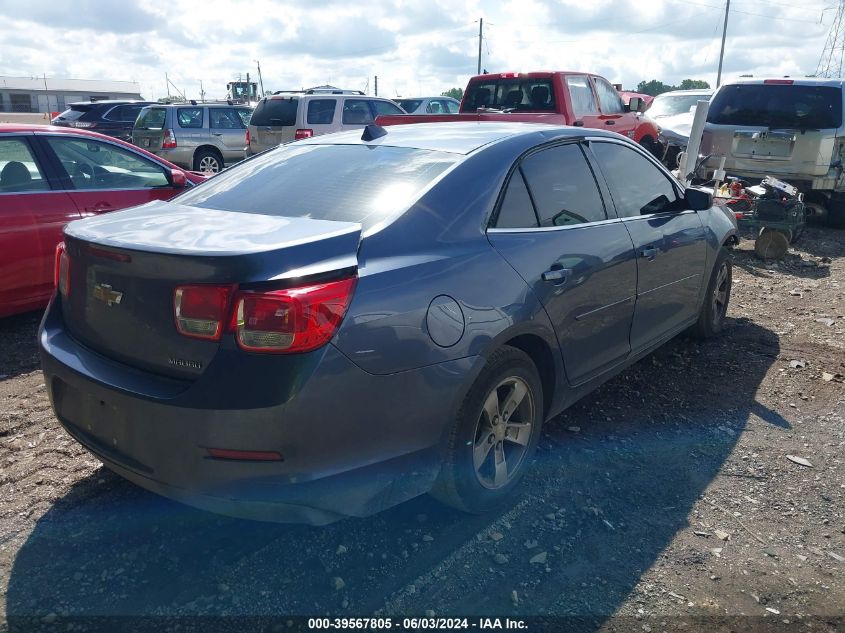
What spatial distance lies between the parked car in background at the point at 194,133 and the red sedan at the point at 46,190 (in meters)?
10.0

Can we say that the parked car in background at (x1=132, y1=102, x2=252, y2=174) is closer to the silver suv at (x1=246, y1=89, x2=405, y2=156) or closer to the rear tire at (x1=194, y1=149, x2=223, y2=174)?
the rear tire at (x1=194, y1=149, x2=223, y2=174)

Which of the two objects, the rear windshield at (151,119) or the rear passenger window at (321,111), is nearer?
the rear passenger window at (321,111)

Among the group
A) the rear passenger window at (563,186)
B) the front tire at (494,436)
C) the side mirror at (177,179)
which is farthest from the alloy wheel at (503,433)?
the side mirror at (177,179)

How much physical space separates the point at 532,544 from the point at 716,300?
3.15 metres

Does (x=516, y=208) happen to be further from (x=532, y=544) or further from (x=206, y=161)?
(x=206, y=161)

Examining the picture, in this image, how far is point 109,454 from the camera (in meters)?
2.64

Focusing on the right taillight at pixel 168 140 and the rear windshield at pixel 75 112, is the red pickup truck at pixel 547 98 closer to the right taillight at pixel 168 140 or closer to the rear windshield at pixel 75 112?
the right taillight at pixel 168 140

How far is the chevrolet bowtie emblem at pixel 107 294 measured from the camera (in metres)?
2.60

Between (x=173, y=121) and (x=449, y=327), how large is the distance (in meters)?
15.0

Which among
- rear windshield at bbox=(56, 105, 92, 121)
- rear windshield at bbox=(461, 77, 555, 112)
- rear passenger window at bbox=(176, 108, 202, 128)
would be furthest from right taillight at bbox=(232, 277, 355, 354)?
rear windshield at bbox=(56, 105, 92, 121)

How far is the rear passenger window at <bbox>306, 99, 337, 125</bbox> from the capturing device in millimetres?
13859

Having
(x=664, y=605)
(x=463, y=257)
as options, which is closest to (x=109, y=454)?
(x=463, y=257)

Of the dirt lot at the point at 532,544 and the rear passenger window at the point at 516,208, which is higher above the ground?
the rear passenger window at the point at 516,208

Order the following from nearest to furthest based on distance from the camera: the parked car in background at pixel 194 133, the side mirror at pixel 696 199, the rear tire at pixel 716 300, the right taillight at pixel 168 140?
the side mirror at pixel 696 199 < the rear tire at pixel 716 300 < the right taillight at pixel 168 140 < the parked car in background at pixel 194 133
